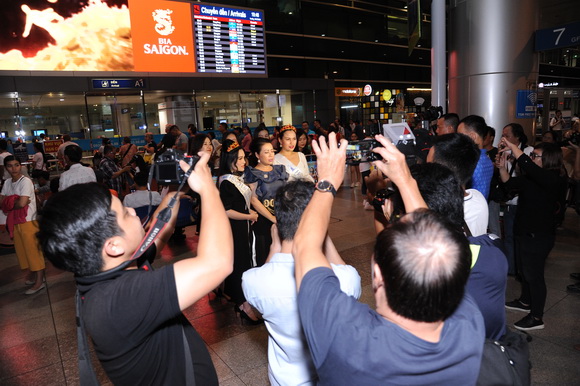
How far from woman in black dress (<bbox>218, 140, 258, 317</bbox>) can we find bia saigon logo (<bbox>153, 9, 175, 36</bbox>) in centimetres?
981

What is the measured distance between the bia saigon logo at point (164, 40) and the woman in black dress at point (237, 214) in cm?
966

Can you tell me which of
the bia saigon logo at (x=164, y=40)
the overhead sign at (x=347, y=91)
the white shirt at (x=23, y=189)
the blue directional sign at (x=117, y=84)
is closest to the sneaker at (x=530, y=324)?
the white shirt at (x=23, y=189)

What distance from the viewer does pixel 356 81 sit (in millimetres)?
21406

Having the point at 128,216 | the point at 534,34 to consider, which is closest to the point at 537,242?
the point at 128,216

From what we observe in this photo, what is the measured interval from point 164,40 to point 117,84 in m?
2.54

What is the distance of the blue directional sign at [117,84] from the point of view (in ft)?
43.7

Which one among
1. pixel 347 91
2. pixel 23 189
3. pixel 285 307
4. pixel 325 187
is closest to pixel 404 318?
pixel 325 187

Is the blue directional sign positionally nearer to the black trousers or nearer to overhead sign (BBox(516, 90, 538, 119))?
overhead sign (BBox(516, 90, 538, 119))

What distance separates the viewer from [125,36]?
13.0m

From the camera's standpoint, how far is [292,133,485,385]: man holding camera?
3.46 ft

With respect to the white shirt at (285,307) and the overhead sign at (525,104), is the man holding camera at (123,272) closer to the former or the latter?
the white shirt at (285,307)

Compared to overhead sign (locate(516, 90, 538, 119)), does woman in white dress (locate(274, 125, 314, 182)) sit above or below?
below

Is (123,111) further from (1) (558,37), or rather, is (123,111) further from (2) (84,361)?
(2) (84,361)

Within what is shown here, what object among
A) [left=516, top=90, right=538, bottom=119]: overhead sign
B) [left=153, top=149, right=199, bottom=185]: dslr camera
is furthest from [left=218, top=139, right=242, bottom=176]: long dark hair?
[left=516, top=90, right=538, bottom=119]: overhead sign
